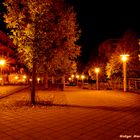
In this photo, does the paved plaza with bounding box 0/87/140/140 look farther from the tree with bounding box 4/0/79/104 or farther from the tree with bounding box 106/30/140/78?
the tree with bounding box 106/30/140/78

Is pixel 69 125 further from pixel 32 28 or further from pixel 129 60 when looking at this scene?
pixel 129 60

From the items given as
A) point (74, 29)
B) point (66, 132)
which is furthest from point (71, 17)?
point (66, 132)

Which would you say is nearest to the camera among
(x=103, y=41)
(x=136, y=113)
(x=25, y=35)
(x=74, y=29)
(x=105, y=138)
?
(x=105, y=138)

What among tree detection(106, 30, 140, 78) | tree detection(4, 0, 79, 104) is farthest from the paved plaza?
tree detection(106, 30, 140, 78)

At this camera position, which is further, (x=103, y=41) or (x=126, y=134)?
(x=103, y=41)

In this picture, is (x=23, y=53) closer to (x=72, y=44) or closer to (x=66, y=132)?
(x=66, y=132)

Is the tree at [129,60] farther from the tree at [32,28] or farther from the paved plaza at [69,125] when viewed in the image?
the paved plaza at [69,125]

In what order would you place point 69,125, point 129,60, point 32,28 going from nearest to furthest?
point 69,125, point 32,28, point 129,60

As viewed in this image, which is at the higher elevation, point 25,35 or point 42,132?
point 25,35

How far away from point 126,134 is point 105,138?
70cm

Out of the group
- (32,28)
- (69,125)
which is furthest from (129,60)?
(69,125)

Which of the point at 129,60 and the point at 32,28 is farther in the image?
the point at 129,60

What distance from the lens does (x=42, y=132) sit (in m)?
5.98

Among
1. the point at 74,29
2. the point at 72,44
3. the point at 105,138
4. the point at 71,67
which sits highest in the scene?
the point at 74,29
